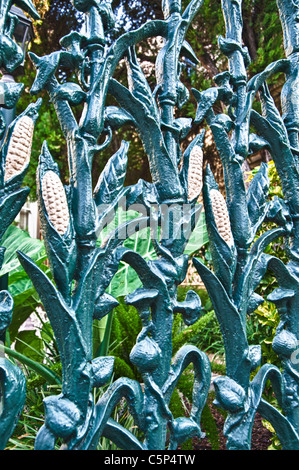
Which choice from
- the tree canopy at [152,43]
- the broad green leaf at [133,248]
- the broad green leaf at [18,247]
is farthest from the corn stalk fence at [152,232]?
the tree canopy at [152,43]

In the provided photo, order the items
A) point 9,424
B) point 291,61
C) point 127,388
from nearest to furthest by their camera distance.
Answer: point 9,424
point 127,388
point 291,61

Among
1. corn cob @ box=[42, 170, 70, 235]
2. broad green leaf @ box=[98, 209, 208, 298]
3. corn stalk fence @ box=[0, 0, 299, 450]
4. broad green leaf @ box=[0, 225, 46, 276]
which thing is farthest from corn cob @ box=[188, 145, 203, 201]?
broad green leaf @ box=[0, 225, 46, 276]

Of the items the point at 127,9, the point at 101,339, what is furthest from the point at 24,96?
the point at 101,339

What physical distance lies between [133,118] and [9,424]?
0.61 metres

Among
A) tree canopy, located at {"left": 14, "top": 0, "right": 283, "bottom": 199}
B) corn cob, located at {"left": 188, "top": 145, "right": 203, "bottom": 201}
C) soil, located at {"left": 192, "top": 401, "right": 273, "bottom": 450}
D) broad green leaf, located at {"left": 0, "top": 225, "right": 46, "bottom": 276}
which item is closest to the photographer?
corn cob, located at {"left": 188, "top": 145, "right": 203, "bottom": 201}

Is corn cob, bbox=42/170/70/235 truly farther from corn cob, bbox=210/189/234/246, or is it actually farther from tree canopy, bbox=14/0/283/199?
tree canopy, bbox=14/0/283/199

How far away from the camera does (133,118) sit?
0.88 meters

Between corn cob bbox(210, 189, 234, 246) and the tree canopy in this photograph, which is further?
the tree canopy

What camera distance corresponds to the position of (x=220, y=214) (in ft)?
3.07

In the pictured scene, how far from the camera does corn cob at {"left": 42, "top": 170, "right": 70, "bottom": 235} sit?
2.33 feet

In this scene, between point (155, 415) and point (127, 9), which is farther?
point (127, 9)

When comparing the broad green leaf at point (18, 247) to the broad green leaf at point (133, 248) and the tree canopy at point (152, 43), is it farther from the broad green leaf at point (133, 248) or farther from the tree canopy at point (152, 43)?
the tree canopy at point (152, 43)

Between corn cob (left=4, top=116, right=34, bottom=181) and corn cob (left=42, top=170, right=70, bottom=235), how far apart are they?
0.15 feet
